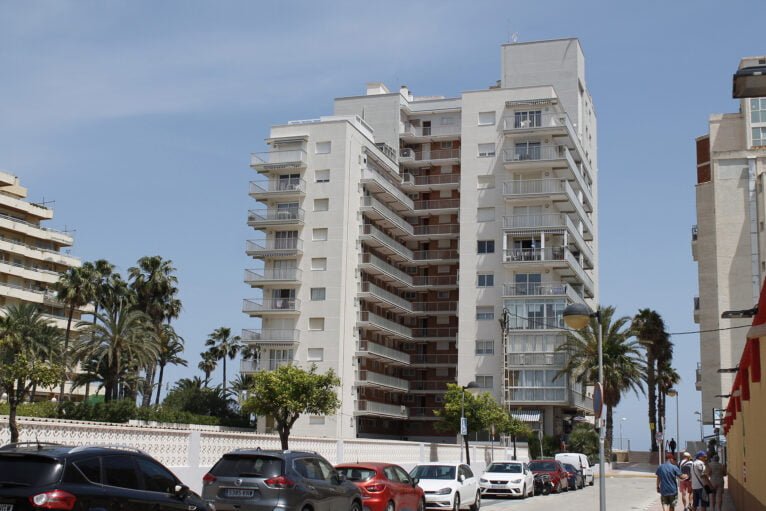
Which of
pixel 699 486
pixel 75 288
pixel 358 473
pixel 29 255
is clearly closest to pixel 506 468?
pixel 699 486

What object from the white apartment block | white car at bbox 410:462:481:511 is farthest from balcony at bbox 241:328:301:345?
white car at bbox 410:462:481:511

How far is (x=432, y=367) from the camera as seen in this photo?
8400cm

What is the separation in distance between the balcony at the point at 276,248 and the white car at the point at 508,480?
1562 inches

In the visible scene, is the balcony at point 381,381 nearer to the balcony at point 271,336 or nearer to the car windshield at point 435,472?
the balcony at point 271,336

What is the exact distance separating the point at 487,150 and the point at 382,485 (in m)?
60.9

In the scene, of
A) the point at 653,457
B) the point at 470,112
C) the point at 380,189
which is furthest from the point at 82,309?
the point at 653,457

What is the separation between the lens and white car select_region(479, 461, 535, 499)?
1464 inches

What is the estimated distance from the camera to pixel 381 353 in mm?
78188

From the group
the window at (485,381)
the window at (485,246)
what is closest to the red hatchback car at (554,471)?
the window at (485,381)

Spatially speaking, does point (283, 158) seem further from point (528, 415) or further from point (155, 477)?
point (155, 477)

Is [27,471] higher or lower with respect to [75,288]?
lower

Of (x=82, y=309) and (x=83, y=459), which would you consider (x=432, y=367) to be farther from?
(x=83, y=459)

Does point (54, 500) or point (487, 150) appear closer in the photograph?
point (54, 500)

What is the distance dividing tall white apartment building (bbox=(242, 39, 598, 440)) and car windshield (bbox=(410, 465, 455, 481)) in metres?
44.0
